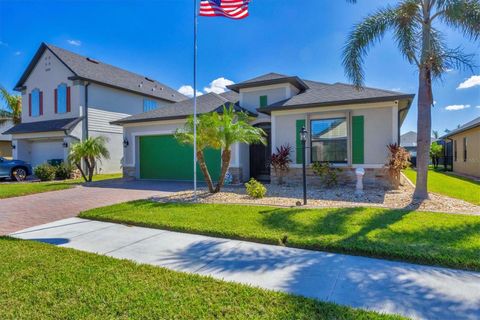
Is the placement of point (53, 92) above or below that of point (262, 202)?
above

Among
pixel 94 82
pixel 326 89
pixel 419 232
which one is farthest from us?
pixel 94 82

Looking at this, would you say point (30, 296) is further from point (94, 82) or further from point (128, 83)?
point (128, 83)

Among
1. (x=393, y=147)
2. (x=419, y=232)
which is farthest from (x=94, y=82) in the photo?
(x=419, y=232)

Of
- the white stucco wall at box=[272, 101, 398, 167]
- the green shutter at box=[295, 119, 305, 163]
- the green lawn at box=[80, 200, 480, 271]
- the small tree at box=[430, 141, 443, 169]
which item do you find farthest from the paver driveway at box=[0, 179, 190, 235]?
the small tree at box=[430, 141, 443, 169]

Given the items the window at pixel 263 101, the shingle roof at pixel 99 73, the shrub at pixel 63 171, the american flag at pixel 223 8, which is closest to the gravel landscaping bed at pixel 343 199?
the window at pixel 263 101

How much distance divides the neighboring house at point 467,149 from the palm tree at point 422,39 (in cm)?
928

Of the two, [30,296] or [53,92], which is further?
[53,92]

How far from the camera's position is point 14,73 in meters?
21.8

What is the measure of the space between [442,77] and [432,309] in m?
8.19

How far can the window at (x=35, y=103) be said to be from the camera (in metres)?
20.2

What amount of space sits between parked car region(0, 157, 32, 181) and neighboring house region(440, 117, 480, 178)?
85.9ft

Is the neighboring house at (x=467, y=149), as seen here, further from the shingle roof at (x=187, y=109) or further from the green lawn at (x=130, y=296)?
the green lawn at (x=130, y=296)

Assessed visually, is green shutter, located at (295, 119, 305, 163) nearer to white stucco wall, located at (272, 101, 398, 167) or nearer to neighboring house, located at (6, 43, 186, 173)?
white stucco wall, located at (272, 101, 398, 167)

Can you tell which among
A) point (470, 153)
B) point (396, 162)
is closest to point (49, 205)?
point (396, 162)
